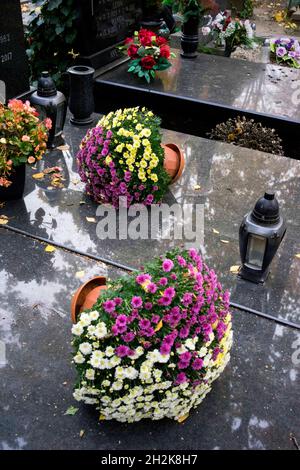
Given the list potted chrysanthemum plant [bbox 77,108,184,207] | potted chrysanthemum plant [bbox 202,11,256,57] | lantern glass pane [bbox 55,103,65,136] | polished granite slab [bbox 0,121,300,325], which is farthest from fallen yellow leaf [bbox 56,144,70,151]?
potted chrysanthemum plant [bbox 202,11,256,57]

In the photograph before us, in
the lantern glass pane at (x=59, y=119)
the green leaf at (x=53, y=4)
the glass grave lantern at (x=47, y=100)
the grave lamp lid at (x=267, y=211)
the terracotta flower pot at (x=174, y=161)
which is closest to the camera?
the grave lamp lid at (x=267, y=211)

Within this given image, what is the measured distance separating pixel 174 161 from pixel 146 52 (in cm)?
271

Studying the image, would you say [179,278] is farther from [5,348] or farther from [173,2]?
[173,2]

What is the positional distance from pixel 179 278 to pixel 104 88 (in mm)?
4796

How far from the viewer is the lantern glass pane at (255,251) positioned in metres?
3.47

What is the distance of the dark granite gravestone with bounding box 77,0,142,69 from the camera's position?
6348mm

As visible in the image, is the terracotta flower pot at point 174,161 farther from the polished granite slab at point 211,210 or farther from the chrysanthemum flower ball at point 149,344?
the chrysanthemum flower ball at point 149,344

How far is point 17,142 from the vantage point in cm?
404

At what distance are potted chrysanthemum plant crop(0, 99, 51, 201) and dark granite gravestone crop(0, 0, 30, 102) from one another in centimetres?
140

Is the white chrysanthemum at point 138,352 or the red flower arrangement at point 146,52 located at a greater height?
the white chrysanthemum at point 138,352

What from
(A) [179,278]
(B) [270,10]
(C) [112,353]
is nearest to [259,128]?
(A) [179,278]

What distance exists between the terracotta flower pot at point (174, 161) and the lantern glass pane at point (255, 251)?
4.43 ft

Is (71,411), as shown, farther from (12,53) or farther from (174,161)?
(12,53)

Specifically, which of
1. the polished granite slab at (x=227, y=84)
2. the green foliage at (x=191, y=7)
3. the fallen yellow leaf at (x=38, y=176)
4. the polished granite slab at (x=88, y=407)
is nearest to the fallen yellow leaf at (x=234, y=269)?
the polished granite slab at (x=88, y=407)
